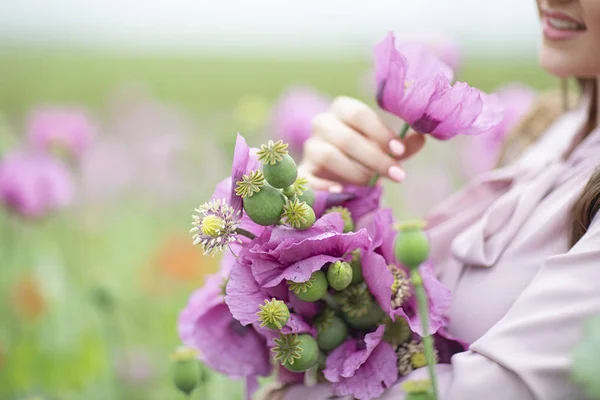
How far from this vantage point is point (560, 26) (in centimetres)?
78

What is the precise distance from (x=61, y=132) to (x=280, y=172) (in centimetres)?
107

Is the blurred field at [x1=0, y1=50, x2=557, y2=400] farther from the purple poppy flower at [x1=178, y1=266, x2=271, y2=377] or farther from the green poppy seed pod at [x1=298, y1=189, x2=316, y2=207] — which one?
the green poppy seed pod at [x1=298, y1=189, x2=316, y2=207]

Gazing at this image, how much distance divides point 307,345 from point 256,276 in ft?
0.25

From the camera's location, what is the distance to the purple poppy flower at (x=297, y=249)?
1.97ft

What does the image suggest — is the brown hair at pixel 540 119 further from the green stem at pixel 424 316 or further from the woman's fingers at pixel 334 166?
the green stem at pixel 424 316

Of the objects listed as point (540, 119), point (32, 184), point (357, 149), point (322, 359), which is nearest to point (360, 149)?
point (357, 149)

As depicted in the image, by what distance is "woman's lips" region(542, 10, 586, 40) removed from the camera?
0.77 meters

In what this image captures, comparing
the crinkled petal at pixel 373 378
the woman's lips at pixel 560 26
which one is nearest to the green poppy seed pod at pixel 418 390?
the crinkled petal at pixel 373 378

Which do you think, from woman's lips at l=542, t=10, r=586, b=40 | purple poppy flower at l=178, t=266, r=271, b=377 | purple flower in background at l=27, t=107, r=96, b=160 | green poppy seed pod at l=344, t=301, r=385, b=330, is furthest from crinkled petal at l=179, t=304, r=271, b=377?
purple flower in background at l=27, t=107, r=96, b=160

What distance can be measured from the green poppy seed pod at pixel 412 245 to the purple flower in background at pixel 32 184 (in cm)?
102

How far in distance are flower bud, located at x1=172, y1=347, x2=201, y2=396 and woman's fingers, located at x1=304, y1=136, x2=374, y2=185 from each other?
23cm

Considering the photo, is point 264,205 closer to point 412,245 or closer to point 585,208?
point 412,245

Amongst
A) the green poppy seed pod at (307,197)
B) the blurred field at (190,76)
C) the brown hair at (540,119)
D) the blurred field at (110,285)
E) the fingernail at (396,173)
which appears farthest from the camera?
the blurred field at (190,76)

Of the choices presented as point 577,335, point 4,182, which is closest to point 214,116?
point 4,182
